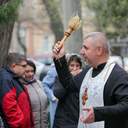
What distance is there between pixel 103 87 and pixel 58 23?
29531mm

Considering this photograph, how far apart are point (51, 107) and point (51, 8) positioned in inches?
1082

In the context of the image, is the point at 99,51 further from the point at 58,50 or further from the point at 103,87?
the point at 58,50

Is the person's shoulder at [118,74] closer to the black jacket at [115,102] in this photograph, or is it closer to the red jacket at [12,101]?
the black jacket at [115,102]

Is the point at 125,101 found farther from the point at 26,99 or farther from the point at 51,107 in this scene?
the point at 51,107

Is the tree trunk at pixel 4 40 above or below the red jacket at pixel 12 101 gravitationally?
above

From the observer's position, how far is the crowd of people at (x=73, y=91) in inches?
200

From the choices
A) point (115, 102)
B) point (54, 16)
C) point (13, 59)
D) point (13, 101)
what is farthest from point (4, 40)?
point (54, 16)

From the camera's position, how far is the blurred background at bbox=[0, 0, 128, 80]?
7255 mm

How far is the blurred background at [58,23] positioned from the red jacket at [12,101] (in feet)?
2.20

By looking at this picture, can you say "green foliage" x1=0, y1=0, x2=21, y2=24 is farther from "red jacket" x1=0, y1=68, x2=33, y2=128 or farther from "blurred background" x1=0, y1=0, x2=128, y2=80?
"red jacket" x1=0, y1=68, x2=33, y2=128

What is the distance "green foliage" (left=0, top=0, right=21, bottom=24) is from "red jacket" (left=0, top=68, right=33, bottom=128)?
546mm

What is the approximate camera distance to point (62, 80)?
5828 mm

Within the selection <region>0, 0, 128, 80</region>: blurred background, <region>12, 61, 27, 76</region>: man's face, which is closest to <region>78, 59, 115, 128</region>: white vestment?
<region>12, 61, 27, 76</region>: man's face

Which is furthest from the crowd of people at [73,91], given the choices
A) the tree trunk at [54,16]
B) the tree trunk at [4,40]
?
the tree trunk at [54,16]
